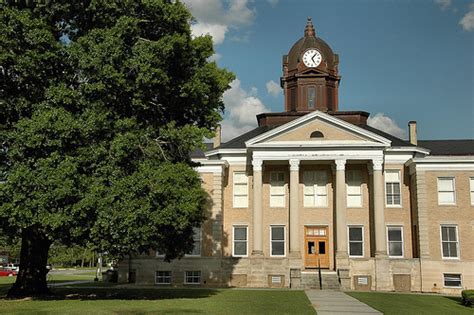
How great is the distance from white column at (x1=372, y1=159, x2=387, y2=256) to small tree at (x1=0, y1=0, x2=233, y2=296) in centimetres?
1520

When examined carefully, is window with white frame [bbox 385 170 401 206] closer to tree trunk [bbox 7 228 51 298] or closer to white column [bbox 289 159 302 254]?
white column [bbox 289 159 302 254]

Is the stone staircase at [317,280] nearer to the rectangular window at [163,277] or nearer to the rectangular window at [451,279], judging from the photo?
the rectangular window at [451,279]

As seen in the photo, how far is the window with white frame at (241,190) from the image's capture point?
36.6 m

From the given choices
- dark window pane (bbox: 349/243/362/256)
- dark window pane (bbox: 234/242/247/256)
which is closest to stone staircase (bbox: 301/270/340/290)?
dark window pane (bbox: 349/243/362/256)

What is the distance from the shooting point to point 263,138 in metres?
34.6

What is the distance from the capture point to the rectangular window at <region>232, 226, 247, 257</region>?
119ft

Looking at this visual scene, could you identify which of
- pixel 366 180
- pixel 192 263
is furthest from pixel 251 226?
pixel 366 180

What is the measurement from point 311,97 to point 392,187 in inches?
384

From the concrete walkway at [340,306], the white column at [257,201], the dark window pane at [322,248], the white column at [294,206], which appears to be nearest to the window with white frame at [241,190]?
the white column at [257,201]

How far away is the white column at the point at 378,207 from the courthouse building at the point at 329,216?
63 mm

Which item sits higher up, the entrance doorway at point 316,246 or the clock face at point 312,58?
the clock face at point 312,58

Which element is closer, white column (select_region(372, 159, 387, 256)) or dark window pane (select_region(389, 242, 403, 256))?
white column (select_region(372, 159, 387, 256))

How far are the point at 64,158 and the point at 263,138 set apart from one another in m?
17.3

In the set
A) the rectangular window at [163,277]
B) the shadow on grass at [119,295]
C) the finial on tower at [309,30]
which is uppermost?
the finial on tower at [309,30]
